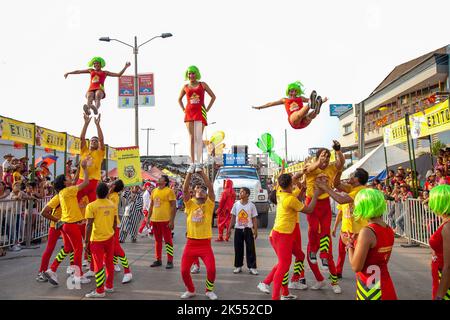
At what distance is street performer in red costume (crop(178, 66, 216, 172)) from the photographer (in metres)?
6.55

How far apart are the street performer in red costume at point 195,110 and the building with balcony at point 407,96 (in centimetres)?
1176

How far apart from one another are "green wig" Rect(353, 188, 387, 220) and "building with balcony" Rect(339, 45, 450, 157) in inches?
555

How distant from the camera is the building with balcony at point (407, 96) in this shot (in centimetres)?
2125

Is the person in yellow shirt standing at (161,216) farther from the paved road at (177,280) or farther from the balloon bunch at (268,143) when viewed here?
the balloon bunch at (268,143)

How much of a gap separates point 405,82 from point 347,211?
22.4 m

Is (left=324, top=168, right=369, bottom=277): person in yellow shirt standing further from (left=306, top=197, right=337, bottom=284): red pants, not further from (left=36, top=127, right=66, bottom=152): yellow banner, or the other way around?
(left=36, top=127, right=66, bottom=152): yellow banner

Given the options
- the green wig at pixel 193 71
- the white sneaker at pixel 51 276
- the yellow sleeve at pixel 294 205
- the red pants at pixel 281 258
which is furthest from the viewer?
the green wig at pixel 193 71

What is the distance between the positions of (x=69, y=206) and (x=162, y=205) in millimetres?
2102

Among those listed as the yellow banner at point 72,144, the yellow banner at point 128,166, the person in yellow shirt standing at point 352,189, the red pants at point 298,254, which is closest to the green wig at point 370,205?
the person in yellow shirt standing at point 352,189

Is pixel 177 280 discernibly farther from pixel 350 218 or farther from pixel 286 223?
pixel 350 218

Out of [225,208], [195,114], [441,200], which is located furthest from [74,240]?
[225,208]

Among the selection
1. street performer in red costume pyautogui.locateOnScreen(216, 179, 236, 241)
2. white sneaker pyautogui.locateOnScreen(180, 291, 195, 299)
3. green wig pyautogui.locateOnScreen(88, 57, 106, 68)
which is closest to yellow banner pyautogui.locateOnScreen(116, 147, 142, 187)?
street performer in red costume pyautogui.locateOnScreen(216, 179, 236, 241)

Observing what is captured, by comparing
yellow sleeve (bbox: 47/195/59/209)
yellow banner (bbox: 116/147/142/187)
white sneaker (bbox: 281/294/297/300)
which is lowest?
white sneaker (bbox: 281/294/297/300)

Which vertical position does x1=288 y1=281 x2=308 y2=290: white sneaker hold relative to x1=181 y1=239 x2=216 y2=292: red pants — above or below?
below
